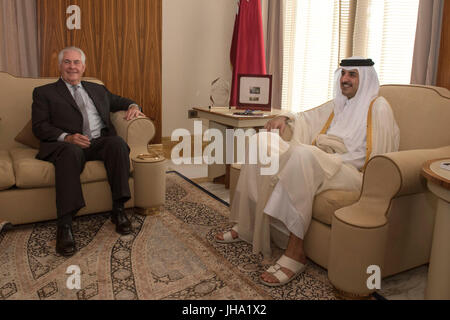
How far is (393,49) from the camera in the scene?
9.69 feet

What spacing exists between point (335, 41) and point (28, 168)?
268 cm

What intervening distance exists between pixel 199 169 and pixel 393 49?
2.06 metres

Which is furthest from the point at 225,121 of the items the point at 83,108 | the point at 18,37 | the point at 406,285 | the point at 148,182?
the point at 18,37

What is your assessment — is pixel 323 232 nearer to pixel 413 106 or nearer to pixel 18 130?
pixel 413 106

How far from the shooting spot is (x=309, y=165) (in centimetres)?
191

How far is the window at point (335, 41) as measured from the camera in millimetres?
2908

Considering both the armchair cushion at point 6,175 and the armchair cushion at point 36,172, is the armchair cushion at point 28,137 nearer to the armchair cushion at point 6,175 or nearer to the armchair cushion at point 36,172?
the armchair cushion at point 36,172

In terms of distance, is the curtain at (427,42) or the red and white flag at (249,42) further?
the red and white flag at (249,42)

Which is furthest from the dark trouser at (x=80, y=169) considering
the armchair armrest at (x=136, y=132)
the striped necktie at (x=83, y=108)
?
the armchair armrest at (x=136, y=132)

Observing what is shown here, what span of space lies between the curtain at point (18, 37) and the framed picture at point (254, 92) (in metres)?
1.81

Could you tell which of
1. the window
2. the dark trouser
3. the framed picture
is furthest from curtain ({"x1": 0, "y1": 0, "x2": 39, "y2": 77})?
the window

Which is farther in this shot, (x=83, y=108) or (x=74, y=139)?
(x=83, y=108)

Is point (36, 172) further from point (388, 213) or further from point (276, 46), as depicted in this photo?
point (276, 46)

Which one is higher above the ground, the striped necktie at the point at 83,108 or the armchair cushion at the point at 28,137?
the striped necktie at the point at 83,108
